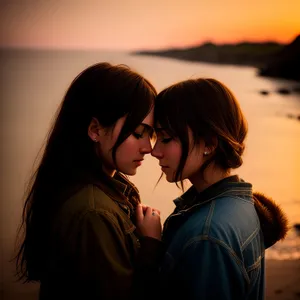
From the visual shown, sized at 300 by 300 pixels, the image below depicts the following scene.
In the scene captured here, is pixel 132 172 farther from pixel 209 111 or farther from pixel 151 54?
pixel 151 54

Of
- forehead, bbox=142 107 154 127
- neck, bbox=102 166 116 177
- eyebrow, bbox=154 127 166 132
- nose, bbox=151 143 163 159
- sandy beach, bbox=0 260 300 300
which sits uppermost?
forehead, bbox=142 107 154 127

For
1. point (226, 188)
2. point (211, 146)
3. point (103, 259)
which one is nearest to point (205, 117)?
point (211, 146)

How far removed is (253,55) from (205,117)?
1647mm

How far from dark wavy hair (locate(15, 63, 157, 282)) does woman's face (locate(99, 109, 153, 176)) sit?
0.05 feet

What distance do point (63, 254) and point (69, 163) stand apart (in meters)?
0.26

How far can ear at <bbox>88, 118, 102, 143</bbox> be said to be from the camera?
42.5 inches

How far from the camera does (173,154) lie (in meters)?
1.08

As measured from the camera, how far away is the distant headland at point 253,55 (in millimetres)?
2365

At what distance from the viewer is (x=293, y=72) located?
2666 mm

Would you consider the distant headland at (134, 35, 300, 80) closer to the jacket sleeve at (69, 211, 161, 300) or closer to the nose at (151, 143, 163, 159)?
the nose at (151, 143, 163, 159)

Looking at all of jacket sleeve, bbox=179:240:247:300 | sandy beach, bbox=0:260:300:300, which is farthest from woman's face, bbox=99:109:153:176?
sandy beach, bbox=0:260:300:300

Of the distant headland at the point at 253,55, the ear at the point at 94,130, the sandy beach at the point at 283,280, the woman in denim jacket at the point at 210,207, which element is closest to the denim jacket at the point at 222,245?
the woman in denim jacket at the point at 210,207

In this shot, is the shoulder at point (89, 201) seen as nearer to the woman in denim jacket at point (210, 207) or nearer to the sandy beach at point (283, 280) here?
the woman in denim jacket at point (210, 207)

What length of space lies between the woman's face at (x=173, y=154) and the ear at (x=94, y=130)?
168 mm
